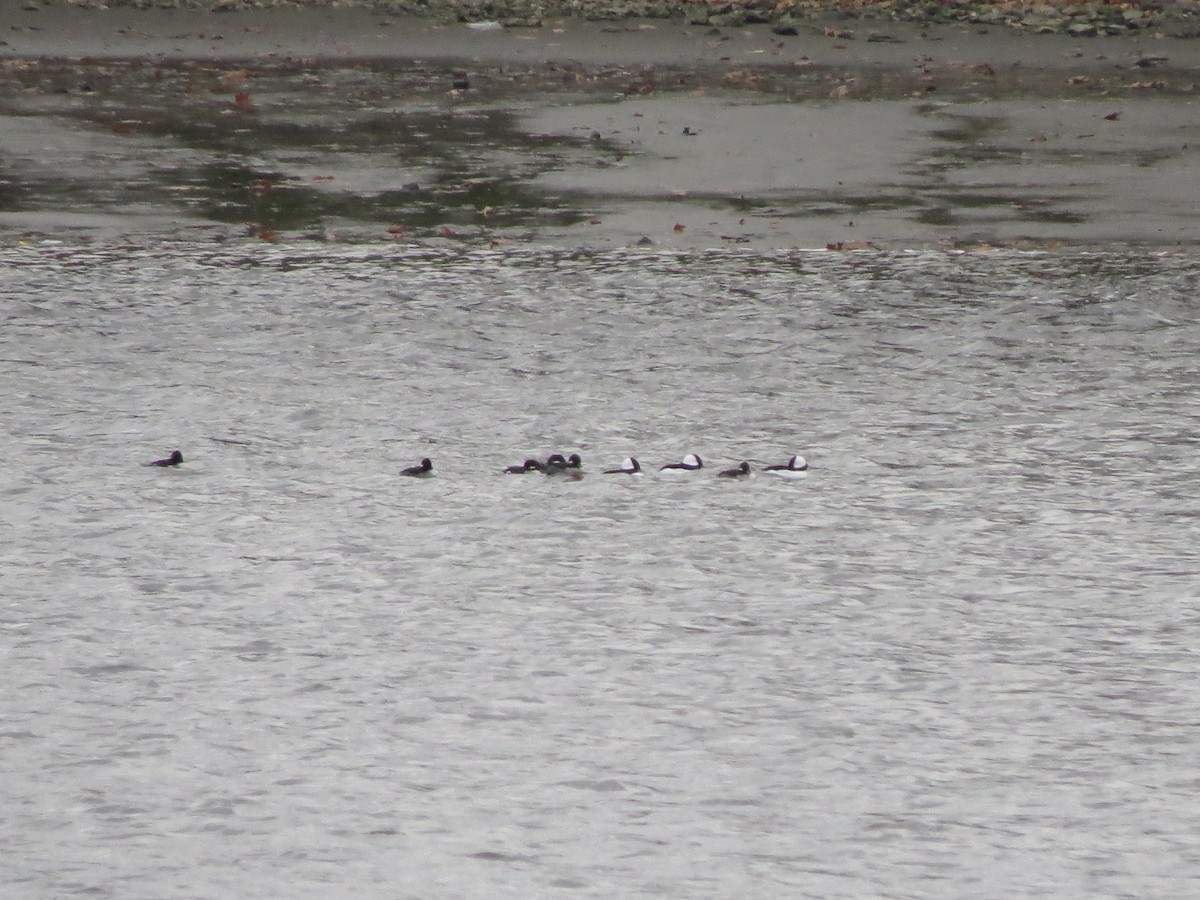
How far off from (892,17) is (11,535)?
45.0 ft

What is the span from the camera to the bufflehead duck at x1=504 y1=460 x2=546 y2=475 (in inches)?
220

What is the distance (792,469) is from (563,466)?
698 millimetres

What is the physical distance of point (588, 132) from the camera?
12.0 m

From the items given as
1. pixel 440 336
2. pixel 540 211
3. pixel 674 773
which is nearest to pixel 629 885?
pixel 674 773

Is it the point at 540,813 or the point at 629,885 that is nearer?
the point at 629,885

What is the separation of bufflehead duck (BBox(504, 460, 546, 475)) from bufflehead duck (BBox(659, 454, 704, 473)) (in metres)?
0.37

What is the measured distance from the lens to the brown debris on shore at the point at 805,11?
16906mm

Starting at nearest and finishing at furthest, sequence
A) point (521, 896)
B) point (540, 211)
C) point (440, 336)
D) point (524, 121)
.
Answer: point (521, 896), point (440, 336), point (540, 211), point (524, 121)

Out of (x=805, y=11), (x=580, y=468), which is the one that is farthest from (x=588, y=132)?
(x=580, y=468)

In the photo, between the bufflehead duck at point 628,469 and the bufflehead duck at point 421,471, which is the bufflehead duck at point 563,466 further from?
the bufflehead duck at point 421,471

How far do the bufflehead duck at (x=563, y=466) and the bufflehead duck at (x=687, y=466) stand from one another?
26 centimetres

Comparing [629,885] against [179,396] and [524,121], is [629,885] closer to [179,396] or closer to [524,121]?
[179,396]

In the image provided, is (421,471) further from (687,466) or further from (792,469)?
(792,469)

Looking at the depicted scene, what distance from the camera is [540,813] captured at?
3.48m
